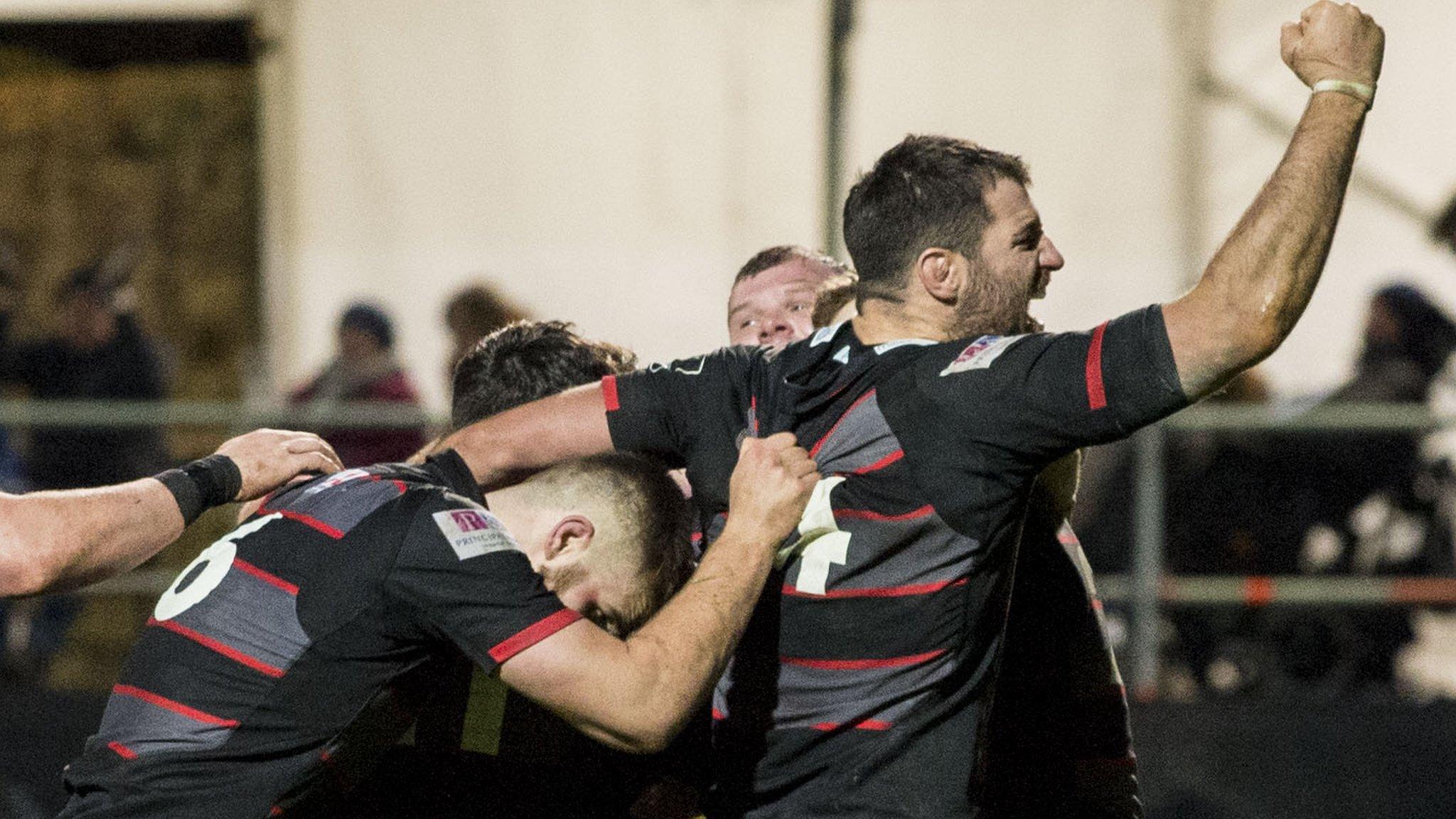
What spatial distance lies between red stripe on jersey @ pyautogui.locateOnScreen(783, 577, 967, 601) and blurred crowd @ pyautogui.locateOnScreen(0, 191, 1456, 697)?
12.2 ft

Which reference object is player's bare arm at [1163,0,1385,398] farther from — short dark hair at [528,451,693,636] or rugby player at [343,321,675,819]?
rugby player at [343,321,675,819]

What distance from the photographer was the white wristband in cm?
276

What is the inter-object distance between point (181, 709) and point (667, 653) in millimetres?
744

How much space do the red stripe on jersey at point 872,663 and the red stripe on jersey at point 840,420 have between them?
0.34 meters

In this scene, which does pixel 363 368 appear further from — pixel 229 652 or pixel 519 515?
pixel 229 652

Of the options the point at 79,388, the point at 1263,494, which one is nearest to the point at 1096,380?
the point at 1263,494

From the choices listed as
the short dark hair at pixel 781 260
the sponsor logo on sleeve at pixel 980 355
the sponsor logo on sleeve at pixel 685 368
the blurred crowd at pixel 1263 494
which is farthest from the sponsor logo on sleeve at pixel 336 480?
the blurred crowd at pixel 1263 494

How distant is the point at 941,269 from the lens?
9.88ft

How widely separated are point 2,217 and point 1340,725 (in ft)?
20.8

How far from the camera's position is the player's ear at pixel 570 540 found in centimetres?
305

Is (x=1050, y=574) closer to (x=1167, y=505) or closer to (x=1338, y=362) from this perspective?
(x=1167, y=505)

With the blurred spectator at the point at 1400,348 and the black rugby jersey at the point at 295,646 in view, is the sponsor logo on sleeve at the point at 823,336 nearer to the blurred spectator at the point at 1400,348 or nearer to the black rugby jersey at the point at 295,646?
the black rugby jersey at the point at 295,646

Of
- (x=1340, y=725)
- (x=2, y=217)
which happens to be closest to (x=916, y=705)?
(x=1340, y=725)

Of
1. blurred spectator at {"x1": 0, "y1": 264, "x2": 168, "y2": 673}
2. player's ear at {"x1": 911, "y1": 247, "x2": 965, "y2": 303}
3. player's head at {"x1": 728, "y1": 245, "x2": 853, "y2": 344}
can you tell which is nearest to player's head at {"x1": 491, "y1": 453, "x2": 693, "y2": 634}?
player's ear at {"x1": 911, "y1": 247, "x2": 965, "y2": 303}
